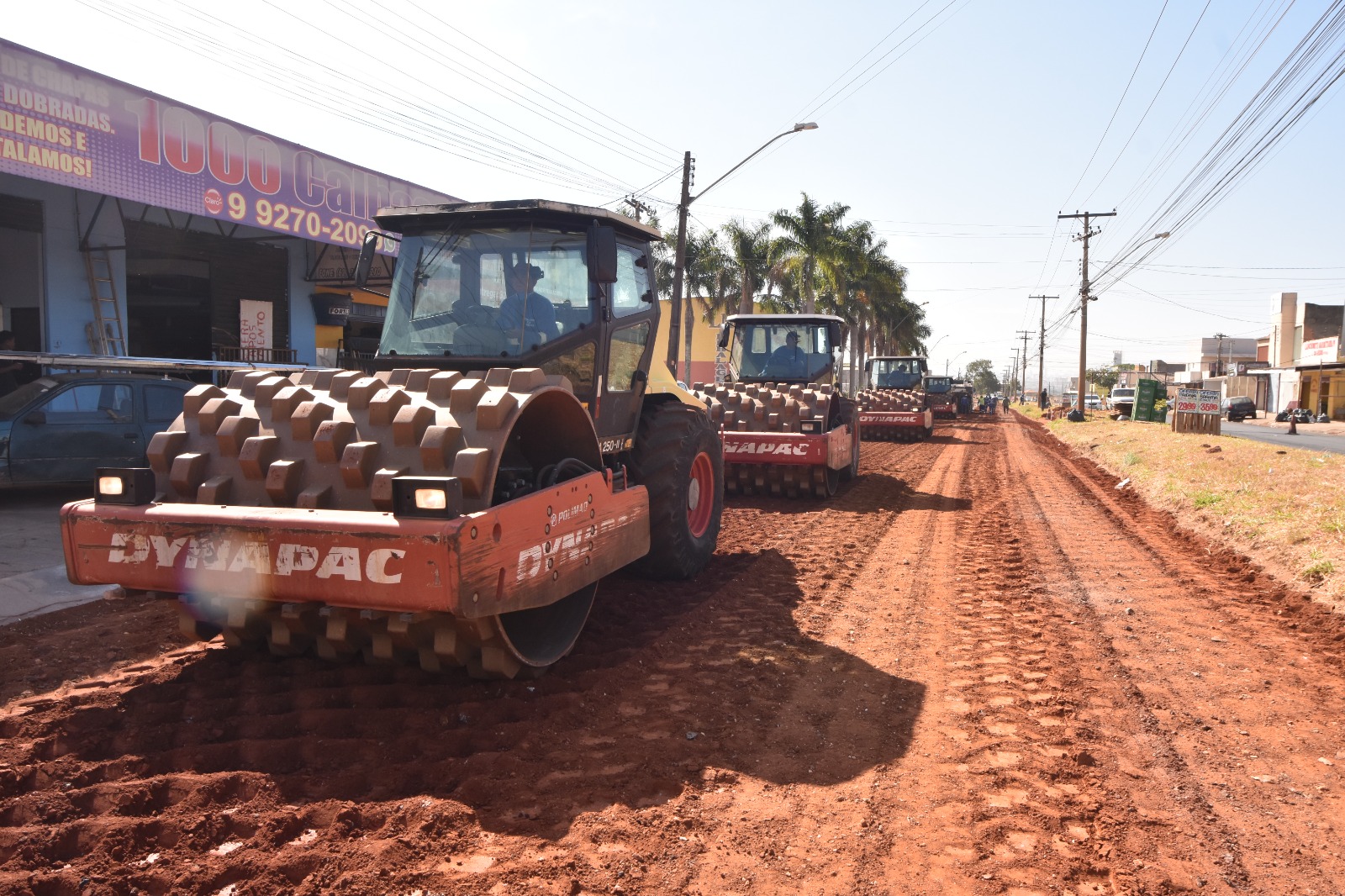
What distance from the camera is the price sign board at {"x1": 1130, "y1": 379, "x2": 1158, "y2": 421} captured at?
35.3 meters

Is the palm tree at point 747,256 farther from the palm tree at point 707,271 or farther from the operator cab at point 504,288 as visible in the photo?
the operator cab at point 504,288

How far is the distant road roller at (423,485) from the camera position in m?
3.72

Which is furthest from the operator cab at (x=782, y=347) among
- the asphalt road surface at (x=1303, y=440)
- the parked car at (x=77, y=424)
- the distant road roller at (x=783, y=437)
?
the asphalt road surface at (x=1303, y=440)

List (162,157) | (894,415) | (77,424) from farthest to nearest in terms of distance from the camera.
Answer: (894,415), (162,157), (77,424)

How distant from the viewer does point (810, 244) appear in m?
44.9

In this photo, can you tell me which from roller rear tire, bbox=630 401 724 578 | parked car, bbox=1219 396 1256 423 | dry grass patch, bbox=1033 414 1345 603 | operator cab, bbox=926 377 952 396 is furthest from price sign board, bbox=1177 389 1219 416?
parked car, bbox=1219 396 1256 423

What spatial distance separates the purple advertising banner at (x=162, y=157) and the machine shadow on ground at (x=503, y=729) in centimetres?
722

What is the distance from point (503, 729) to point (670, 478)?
9.34 feet

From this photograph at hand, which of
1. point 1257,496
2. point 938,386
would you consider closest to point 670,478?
point 1257,496

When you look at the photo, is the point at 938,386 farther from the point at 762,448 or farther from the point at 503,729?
the point at 503,729

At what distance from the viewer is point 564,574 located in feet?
14.7

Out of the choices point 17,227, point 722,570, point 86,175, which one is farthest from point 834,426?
point 17,227

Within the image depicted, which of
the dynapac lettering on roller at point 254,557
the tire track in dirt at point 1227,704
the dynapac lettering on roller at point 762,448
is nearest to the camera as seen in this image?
the tire track in dirt at point 1227,704

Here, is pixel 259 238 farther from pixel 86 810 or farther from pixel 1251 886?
pixel 1251 886
